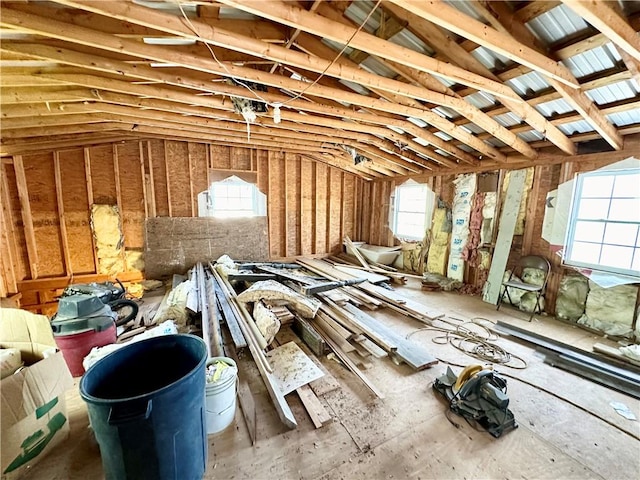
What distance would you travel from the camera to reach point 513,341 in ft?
10.2

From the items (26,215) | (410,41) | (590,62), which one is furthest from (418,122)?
(26,215)

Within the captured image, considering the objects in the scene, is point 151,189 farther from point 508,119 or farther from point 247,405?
point 508,119

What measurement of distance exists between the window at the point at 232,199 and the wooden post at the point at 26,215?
2.77m

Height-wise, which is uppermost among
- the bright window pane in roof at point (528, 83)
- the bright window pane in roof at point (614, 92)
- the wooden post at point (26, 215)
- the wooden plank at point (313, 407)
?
the bright window pane in roof at point (528, 83)

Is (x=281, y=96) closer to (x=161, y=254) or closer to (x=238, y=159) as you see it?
(x=238, y=159)

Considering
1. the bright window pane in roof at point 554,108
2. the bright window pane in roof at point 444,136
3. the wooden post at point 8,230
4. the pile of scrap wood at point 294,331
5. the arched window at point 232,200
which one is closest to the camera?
the pile of scrap wood at point 294,331

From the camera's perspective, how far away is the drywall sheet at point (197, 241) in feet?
16.8

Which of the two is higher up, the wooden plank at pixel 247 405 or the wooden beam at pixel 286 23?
the wooden beam at pixel 286 23

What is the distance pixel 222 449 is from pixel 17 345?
1487mm

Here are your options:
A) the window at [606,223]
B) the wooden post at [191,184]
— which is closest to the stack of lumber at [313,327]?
the wooden post at [191,184]

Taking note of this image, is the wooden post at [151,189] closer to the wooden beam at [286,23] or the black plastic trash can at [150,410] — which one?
the wooden beam at [286,23]

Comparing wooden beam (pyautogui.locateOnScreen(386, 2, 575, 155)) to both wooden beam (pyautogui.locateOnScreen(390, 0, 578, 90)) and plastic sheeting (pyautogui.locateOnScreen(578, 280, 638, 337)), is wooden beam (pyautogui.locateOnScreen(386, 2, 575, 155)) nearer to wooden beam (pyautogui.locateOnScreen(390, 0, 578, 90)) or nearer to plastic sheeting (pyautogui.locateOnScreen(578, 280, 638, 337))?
wooden beam (pyautogui.locateOnScreen(390, 0, 578, 90))

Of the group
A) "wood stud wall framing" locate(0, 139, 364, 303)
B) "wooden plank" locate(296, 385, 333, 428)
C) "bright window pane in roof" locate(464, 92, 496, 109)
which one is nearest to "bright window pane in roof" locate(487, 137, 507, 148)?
"bright window pane in roof" locate(464, 92, 496, 109)

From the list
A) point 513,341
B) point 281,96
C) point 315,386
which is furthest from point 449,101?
point 315,386
